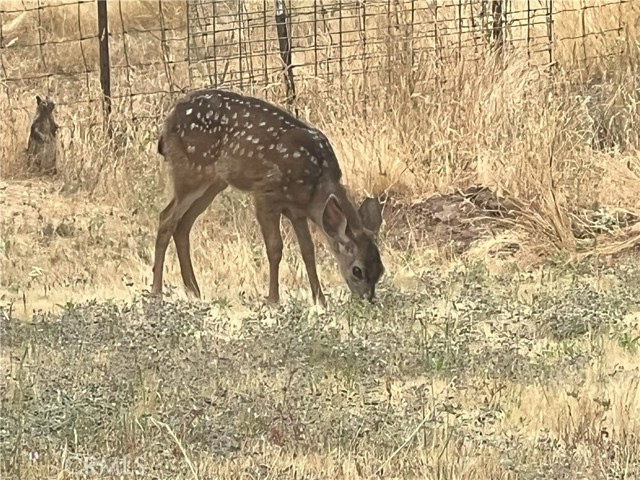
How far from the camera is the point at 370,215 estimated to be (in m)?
9.91

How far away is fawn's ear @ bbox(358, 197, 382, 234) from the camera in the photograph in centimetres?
990

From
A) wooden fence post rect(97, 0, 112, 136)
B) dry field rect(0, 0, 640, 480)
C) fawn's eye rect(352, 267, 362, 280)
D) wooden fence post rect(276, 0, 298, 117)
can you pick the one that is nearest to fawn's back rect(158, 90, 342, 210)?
fawn's eye rect(352, 267, 362, 280)

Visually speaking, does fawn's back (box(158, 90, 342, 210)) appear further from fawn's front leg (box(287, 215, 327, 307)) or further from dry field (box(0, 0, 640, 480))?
dry field (box(0, 0, 640, 480))

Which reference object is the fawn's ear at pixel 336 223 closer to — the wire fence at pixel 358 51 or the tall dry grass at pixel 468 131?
the tall dry grass at pixel 468 131

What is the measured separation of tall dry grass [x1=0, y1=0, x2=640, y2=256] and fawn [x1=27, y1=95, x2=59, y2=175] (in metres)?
0.14

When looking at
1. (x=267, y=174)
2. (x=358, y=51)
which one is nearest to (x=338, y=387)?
(x=267, y=174)

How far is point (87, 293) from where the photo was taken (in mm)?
10102

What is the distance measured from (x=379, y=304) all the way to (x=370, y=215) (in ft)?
2.25

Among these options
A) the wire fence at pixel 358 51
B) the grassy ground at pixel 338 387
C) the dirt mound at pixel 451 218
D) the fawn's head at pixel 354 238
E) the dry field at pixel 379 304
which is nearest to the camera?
the grassy ground at pixel 338 387

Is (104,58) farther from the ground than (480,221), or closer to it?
farther from the ground

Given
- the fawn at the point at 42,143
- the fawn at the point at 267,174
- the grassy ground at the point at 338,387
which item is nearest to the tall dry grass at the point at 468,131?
the fawn at the point at 42,143

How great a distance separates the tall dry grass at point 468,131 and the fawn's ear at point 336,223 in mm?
2158

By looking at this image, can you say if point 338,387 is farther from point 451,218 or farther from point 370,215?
point 451,218

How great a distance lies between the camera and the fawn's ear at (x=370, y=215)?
390 inches
